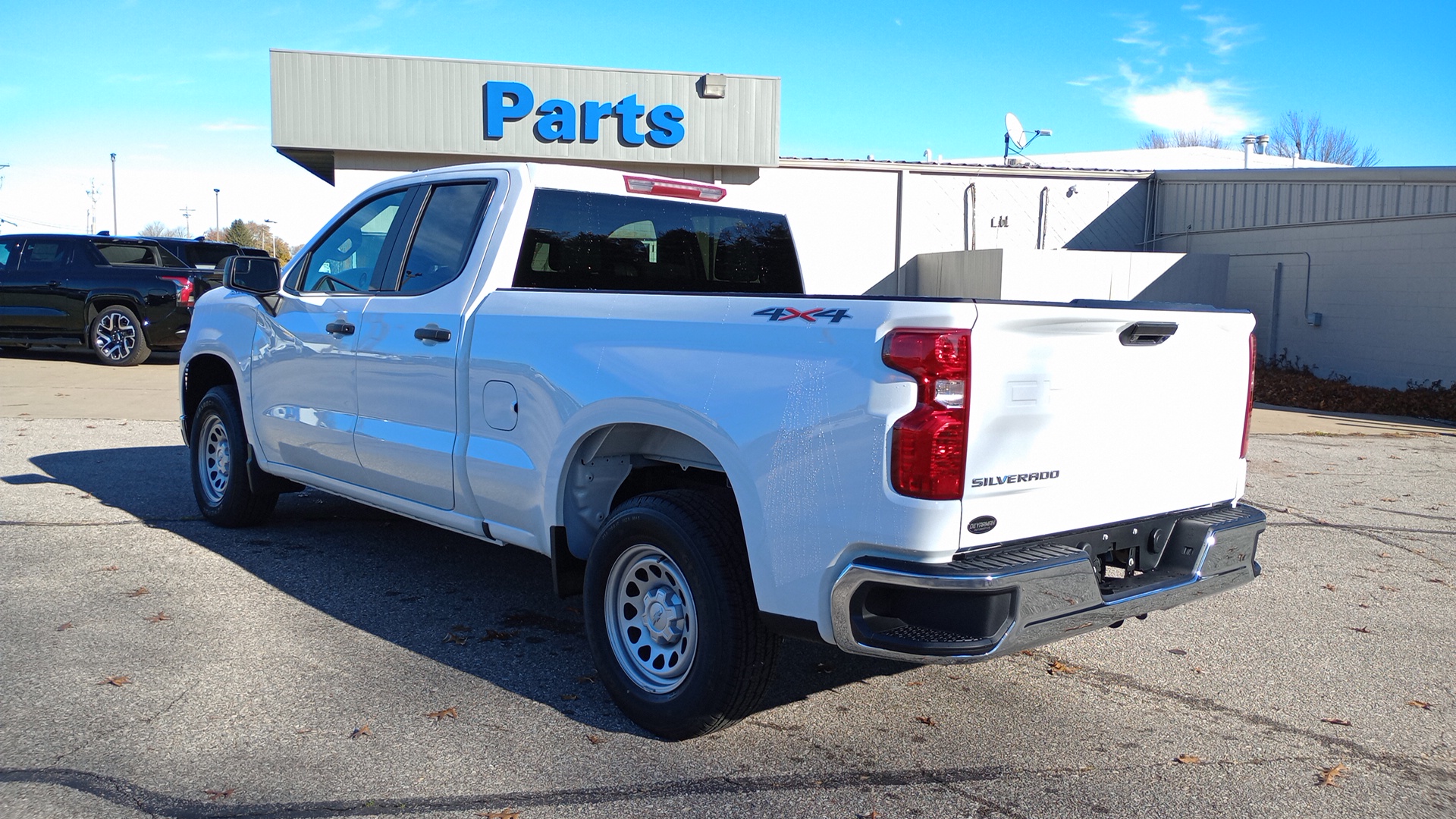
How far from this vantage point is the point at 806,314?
11.1 feet

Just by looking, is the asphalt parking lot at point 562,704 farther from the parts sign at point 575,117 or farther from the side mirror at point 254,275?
the parts sign at point 575,117

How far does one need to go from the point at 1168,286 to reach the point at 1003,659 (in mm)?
17071

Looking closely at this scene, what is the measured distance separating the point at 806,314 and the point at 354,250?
3.18m

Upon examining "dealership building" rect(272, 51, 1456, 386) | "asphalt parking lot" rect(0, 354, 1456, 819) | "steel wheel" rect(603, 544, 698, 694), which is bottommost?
"asphalt parking lot" rect(0, 354, 1456, 819)

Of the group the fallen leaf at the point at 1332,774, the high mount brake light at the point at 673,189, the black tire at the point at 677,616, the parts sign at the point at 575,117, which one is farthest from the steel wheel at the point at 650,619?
the parts sign at the point at 575,117

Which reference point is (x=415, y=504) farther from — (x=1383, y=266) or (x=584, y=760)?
(x=1383, y=266)

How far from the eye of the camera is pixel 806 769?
11.9ft

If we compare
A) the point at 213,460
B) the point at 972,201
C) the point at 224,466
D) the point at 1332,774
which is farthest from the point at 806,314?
the point at 972,201

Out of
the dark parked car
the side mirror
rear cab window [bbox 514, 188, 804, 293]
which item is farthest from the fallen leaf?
the dark parked car

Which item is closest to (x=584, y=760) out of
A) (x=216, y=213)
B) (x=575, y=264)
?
(x=575, y=264)

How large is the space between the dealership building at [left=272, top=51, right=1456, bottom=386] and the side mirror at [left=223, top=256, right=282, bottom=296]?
13567 millimetres

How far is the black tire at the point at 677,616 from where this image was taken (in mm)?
3582

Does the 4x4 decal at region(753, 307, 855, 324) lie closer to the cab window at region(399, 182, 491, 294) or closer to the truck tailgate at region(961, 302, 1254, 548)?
the truck tailgate at region(961, 302, 1254, 548)

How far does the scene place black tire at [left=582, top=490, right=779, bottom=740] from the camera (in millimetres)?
3582
